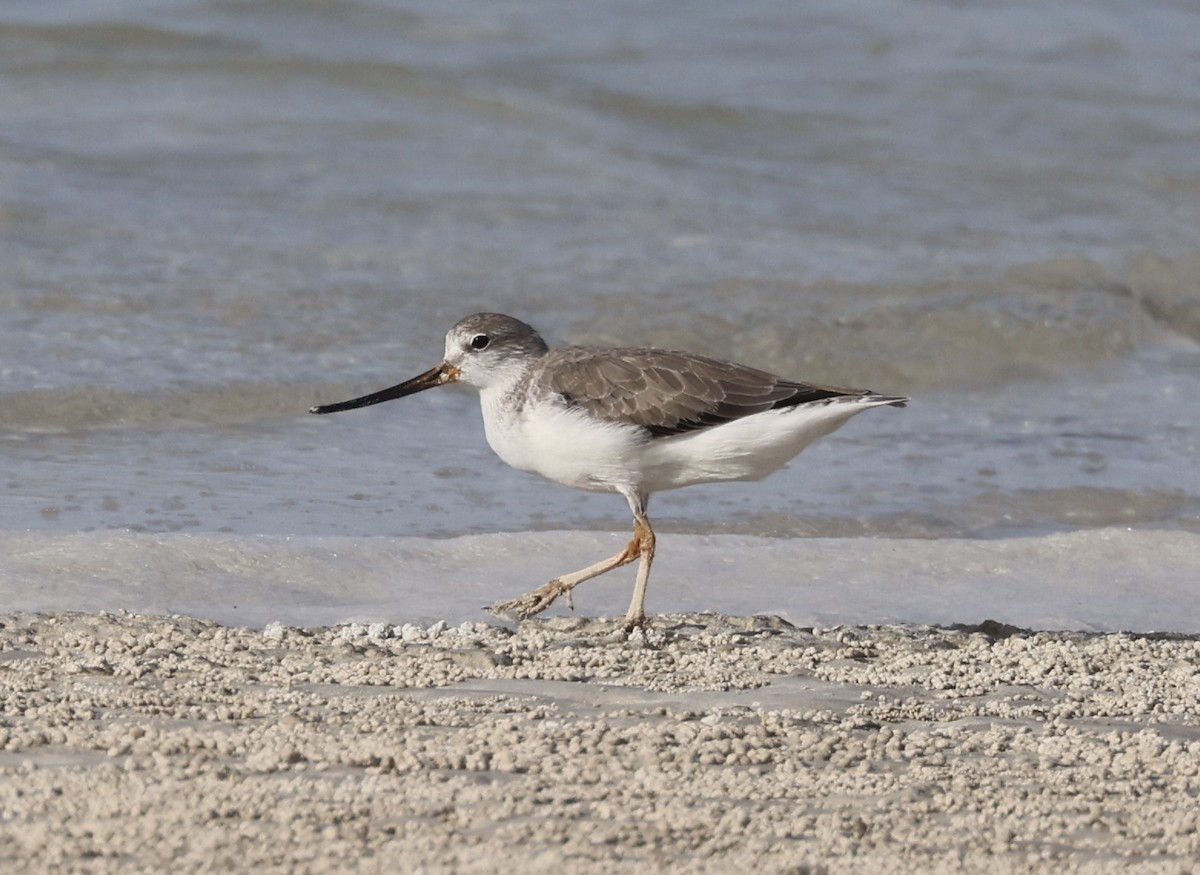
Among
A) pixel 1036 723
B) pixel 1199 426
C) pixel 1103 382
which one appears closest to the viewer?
pixel 1036 723

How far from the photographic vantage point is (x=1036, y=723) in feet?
15.5

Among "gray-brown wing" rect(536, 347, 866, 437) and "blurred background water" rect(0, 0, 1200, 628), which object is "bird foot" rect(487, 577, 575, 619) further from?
"blurred background water" rect(0, 0, 1200, 628)

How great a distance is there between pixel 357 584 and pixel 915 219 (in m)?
8.57

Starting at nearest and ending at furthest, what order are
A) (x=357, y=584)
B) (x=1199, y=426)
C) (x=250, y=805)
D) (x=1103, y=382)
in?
(x=250, y=805) → (x=357, y=584) → (x=1199, y=426) → (x=1103, y=382)

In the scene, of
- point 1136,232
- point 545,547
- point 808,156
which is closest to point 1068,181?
point 1136,232

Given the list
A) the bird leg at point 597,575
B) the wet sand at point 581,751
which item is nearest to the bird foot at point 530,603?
the bird leg at point 597,575

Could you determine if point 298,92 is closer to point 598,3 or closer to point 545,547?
point 598,3

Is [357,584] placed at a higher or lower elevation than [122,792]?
lower

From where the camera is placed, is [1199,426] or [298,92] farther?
[298,92]

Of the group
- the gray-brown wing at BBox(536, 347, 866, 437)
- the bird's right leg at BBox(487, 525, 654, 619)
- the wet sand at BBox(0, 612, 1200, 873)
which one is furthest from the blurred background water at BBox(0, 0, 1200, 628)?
the wet sand at BBox(0, 612, 1200, 873)

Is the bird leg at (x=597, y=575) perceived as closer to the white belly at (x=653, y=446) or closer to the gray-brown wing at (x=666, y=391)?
the white belly at (x=653, y=446)

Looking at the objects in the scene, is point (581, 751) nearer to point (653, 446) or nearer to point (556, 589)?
point (556, 589)

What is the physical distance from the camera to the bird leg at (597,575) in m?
5.94

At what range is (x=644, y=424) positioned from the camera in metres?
6.08
